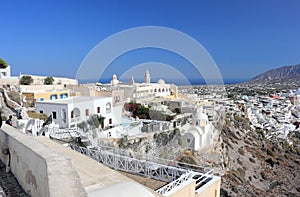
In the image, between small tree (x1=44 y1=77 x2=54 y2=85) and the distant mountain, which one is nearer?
small tree (x1=44 y1=77 x2=54 y2=85)

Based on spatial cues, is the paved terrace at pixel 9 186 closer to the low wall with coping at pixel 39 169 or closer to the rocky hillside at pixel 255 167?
the low wall with coping at pixel 39 169

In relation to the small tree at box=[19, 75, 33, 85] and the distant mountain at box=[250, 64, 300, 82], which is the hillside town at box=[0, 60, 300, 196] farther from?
the distant mountain at box=[250, 64, 300, 82]

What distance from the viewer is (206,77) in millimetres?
9875

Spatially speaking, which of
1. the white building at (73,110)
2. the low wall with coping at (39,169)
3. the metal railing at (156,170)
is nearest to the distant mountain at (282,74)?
the white building at (73,110)

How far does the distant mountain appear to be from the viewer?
104506 millimetres

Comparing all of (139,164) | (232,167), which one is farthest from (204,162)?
(139,164)

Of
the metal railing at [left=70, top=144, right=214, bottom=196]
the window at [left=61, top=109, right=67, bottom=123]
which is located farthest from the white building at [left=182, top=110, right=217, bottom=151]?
the metal railing at [left=70, top=144, right=214, bottom=196]

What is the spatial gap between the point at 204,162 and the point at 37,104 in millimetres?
9059

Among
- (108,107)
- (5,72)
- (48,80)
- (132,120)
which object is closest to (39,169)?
(108,107)

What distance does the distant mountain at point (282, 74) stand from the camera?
343ft

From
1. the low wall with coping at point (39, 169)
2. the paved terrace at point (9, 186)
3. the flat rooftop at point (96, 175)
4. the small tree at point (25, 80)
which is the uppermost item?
the small tree at point (25, 80)

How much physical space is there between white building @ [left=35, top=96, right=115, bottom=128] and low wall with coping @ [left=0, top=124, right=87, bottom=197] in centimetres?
851

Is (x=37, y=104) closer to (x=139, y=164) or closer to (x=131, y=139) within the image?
(x=131, y=139)

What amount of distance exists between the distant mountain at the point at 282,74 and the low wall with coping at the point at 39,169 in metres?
115
